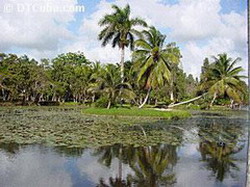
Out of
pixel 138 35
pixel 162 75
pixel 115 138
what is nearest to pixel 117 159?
pixel 115 138

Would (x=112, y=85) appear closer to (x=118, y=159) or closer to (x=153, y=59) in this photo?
(x=153, y=59)

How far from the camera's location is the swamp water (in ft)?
19.8

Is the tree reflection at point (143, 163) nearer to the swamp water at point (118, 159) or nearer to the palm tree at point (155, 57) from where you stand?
the swamp water at point (118, 159)

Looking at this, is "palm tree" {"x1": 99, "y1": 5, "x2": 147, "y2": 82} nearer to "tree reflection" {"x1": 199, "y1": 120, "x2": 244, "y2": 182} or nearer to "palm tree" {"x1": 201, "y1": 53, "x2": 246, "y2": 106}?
"palm tree" {"x1": 201, "y1": 53, "x2": 246, "y2": 106}

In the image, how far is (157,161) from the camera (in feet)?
25.8

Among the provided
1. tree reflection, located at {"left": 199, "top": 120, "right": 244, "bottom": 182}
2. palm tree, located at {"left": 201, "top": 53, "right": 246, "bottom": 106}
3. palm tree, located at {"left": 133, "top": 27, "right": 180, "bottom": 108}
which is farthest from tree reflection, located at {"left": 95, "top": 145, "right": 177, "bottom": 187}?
palm tree, located at {"left": 201, "top": 53, "right": 246, "bottom": 106}

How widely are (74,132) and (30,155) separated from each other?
4430 millimetres

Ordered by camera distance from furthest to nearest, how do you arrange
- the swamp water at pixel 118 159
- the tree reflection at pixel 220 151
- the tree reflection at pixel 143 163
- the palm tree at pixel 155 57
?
the palm tree at pixel 155 57 < the tree reflection at pixel 220 151 < the swamp water at pixel 118 159 < the tree reflection at pixel 143 163

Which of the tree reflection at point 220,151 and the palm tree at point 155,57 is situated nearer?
the tree reflection at point 220,151

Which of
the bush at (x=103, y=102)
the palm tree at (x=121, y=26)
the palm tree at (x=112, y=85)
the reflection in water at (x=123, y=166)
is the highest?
the palm tree at (x=121, y=26)

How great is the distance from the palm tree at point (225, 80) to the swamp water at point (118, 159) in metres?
12.8

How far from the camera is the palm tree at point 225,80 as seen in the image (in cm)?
2448

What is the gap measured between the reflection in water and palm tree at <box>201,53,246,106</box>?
15.1m

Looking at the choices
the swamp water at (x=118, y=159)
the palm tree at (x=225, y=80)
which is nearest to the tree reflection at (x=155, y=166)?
the swamp water at (x=118, y=159)
